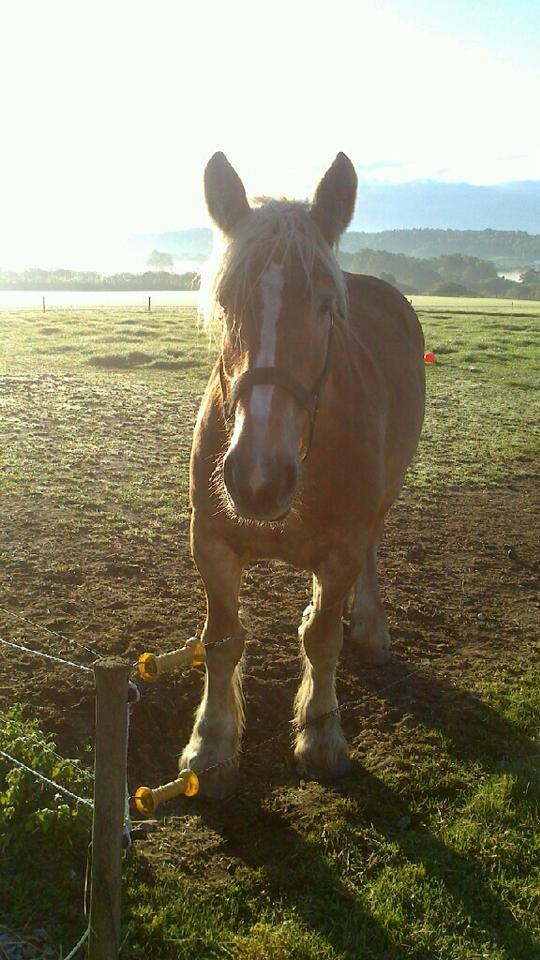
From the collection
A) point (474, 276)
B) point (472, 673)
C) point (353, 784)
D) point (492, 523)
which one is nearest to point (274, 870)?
point (353, 784)

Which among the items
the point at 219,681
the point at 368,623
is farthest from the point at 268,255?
the point at 368,623

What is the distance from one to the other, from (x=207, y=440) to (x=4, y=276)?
85.8 metres

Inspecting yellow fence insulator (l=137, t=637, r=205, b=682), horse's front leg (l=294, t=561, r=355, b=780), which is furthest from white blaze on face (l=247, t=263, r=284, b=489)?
horse's front leg (l=294, t=561, r=355, b=780)

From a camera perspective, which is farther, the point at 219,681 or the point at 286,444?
the point at 219,681

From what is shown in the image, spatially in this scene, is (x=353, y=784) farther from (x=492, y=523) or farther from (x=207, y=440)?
(x=492, y=523)

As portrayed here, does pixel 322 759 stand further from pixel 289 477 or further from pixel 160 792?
pixel 289 477

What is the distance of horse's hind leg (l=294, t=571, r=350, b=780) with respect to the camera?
379 centimetres

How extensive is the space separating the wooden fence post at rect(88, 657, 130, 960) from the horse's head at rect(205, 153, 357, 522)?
0.74 metres

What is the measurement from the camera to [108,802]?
2275 millimetres

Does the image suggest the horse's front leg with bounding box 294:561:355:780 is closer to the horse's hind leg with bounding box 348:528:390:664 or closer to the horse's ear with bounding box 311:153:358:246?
the horse's hind leg with bounding box 348:528:390:664

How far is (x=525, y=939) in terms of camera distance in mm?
2818

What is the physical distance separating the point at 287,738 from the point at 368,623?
1.18 metres

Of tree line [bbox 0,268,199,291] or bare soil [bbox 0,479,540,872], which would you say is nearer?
bare soil [bbox 0,479,540,872]

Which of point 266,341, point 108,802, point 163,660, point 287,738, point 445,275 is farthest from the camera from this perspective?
point 445,275
